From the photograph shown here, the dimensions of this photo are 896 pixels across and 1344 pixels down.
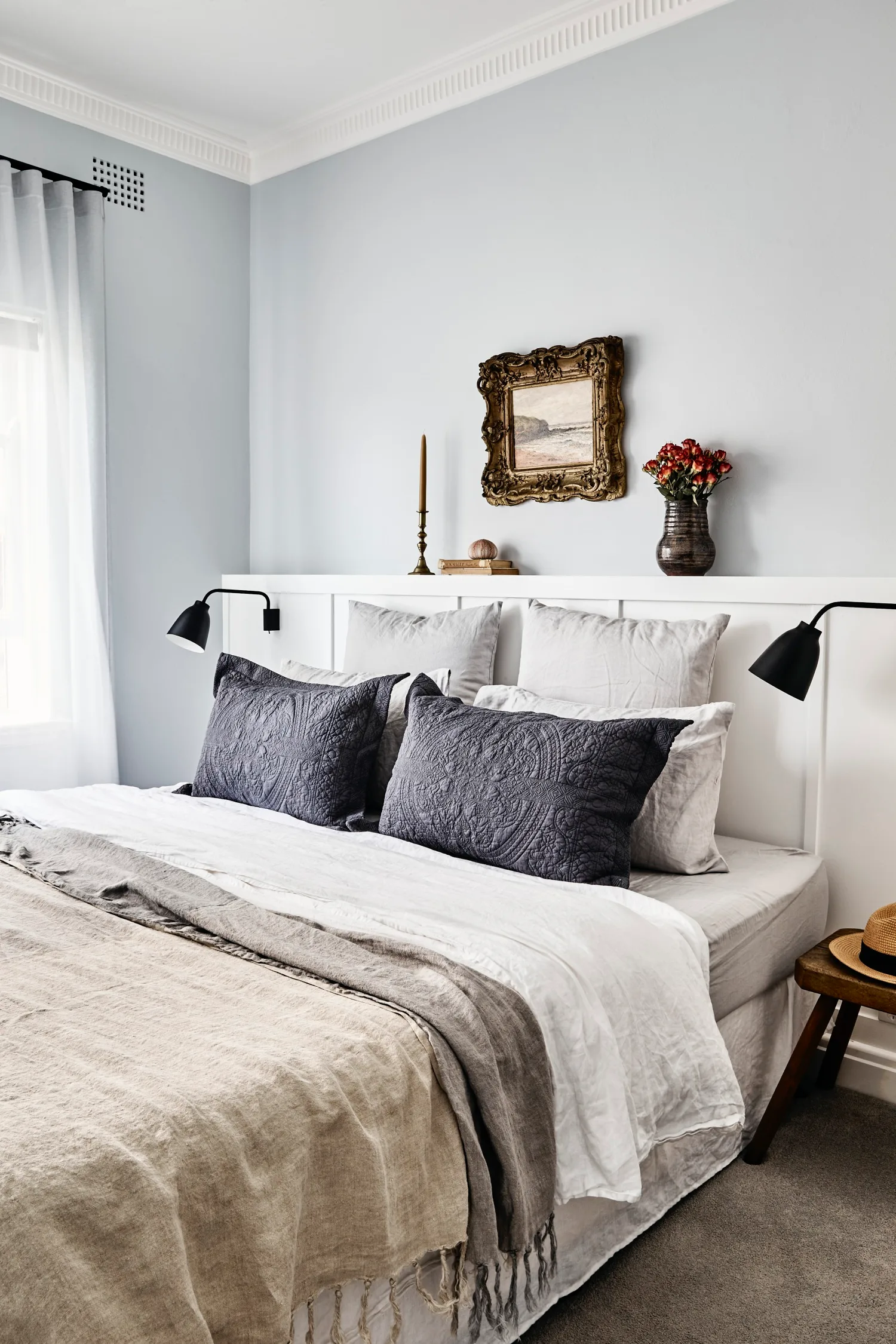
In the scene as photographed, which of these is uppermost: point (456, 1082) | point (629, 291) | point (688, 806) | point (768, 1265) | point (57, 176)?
point (57, 176)

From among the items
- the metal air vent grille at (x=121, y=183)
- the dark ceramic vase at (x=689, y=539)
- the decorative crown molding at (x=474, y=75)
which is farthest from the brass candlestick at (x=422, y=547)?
the metal air vent grille at (x=121, y=183)

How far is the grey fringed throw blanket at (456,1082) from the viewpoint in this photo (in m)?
1.26

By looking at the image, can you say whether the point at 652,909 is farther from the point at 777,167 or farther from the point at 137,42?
the point at 137,42

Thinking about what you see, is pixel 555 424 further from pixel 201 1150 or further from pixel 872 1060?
pixel 201 1150

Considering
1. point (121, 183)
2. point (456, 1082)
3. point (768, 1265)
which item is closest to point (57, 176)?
point (121, 183)

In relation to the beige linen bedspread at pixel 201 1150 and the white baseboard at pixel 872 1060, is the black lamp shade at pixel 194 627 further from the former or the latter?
the white baseboard at pixel 872 1060

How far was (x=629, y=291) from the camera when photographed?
9.39ft

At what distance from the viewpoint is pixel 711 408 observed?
2707 millimetres

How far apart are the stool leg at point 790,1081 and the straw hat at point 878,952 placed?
0.09 m

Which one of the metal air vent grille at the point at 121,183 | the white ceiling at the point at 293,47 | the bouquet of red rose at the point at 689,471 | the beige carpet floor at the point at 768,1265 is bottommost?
the beige carpet floor at the point at 768,1265

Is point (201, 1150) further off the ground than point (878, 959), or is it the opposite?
point (201, 1150)

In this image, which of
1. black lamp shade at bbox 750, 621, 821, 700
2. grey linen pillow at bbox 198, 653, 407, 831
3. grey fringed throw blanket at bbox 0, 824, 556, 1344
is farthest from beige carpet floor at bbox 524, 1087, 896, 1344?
grey linen pillow at bbox 198, 653, 407, 831

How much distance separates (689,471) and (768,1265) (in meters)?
1.73

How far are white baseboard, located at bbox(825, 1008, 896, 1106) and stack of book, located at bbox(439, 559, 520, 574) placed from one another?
150cm
